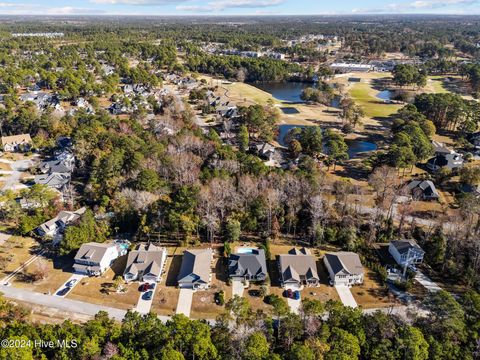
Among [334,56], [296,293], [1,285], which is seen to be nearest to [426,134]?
[296,293]

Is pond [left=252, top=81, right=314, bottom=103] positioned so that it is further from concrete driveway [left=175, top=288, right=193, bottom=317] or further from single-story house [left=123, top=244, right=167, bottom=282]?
concrete driveway [left=175, top=288, right=193, bottom=317]

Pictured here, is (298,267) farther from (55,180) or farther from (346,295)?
(55,180)

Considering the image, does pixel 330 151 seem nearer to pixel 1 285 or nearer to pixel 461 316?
pixel 461 316

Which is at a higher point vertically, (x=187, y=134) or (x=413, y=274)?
(x=187, y=134)

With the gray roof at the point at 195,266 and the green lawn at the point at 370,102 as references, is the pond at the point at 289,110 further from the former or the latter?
the gray roof at the point at 195,266

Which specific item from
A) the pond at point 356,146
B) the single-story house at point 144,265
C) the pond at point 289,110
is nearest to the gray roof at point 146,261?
the single-story house at point 144,265
